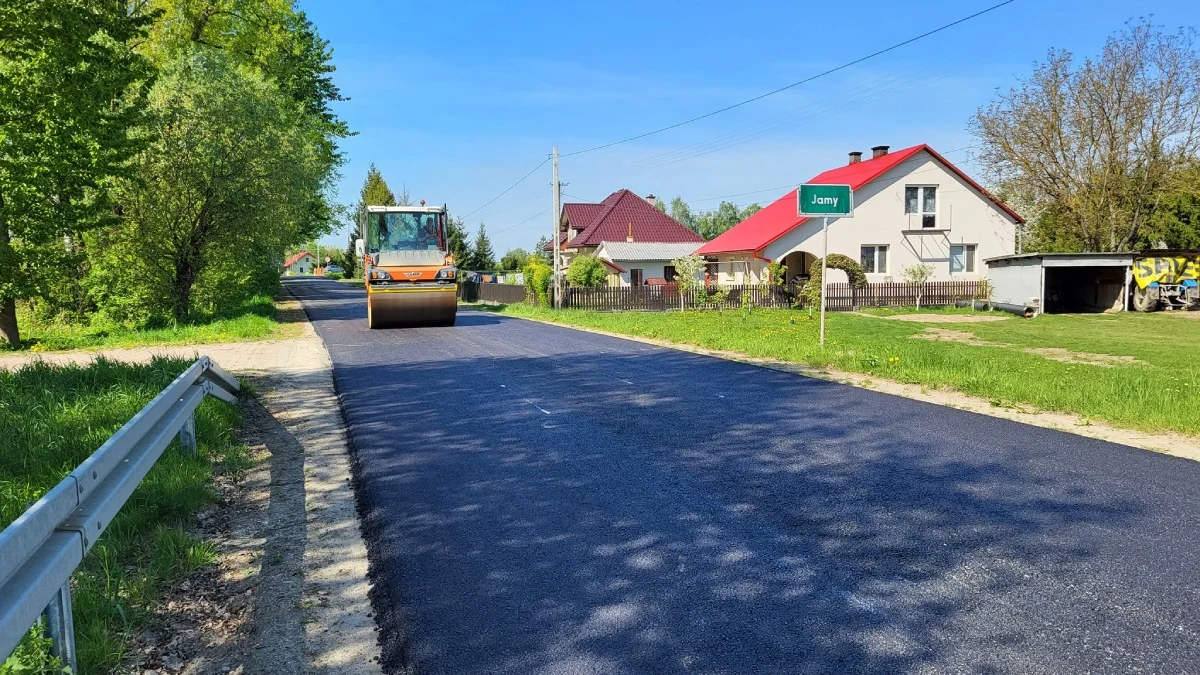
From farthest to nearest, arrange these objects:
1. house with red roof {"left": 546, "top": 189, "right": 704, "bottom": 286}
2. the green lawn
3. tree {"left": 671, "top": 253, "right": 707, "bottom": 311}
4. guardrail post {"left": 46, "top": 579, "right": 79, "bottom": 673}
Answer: house with red roof {"left": 546, "top": 189, "right": 704, "bottom": 286} < tree {"left": 671, "top": 253, "right": 707, "bottom": 311} < the green lawn < guardrail post {"left": 46, "top": 579, "right": 79, "bottom": 673}

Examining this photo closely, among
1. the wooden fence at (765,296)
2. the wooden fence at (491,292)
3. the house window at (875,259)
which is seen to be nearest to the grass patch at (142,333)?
the wooden fence at (765,296)

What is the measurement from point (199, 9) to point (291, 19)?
6.80 metres

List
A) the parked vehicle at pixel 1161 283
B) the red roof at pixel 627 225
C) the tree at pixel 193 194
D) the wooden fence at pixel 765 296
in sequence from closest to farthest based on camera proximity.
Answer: the tree at pixel 193 194, the parked vehicle at pixel 1161 283, the wooden fence at pixel 765 296, the red roof at pixel 627 225

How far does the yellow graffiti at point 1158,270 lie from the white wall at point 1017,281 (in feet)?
12.4

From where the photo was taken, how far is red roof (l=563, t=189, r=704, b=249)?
56.5m

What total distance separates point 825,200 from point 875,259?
2593cm

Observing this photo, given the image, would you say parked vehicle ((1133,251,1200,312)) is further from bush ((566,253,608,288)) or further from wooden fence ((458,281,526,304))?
wooden fence ((458,281,526,304))

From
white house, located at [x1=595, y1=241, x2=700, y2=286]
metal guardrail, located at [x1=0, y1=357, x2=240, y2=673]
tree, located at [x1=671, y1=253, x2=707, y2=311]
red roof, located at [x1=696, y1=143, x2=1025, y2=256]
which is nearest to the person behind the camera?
metal guardrail, located at [x1=0, y1=357, x2=240, y2=673]

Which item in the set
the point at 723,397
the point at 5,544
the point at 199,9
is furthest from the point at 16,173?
the point at 199,9

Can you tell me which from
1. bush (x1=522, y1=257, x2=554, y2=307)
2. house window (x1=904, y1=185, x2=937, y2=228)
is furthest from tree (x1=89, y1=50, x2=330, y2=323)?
house window (x1=904, y1=185, x2=937, y2=228)

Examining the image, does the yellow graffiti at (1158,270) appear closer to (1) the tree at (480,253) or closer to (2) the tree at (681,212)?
(1) the tree at (480,253)

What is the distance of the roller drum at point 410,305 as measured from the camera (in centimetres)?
1989

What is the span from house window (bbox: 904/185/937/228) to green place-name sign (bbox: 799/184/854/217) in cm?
2654

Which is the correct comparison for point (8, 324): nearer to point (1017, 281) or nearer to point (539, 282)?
point (539, 282)
